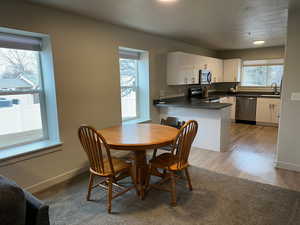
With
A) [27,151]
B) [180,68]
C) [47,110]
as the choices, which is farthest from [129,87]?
[27,151]

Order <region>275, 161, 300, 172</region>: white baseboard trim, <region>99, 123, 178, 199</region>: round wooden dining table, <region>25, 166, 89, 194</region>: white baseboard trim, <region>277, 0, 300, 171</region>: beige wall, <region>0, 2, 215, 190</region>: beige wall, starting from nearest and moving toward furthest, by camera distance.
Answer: <region>99, 123, 178, 199</region>: round wooden dining table → <region>0, 2, 215, 190</region>: beige wall → <region>25, 166, 89, 194</region>: white baseboard trim → <region>277, 0, 300, 171</region>: beige wall → <region>275, 161, 300, 172</region>: white baseboard trim

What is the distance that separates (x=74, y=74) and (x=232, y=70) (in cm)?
517

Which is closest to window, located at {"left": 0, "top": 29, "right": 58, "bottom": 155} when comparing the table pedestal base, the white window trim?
the white window trim

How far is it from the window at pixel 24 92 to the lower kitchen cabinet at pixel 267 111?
5454 mm

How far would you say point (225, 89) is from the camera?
23.4ft

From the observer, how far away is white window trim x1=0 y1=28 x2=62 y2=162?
245cm

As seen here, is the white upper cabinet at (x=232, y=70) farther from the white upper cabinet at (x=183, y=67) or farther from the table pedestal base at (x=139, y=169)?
the table pedestal base at (x=139, y=169)

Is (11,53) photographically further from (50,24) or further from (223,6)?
(223,6)

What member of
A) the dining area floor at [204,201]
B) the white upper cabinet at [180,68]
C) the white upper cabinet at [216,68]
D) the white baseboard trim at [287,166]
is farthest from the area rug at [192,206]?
the white upper cabinet at [216,68]

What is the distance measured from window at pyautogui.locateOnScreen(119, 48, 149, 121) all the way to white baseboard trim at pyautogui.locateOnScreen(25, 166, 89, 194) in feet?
4.39

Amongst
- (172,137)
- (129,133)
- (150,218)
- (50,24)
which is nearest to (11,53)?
(50,24)

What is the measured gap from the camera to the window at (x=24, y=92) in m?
2.39

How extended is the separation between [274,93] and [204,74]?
2453 mm

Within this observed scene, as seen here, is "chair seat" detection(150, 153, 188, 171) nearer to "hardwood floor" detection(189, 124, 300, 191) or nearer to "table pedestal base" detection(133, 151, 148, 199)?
"table pedestal base" detection(133, 151, 148, 199)
